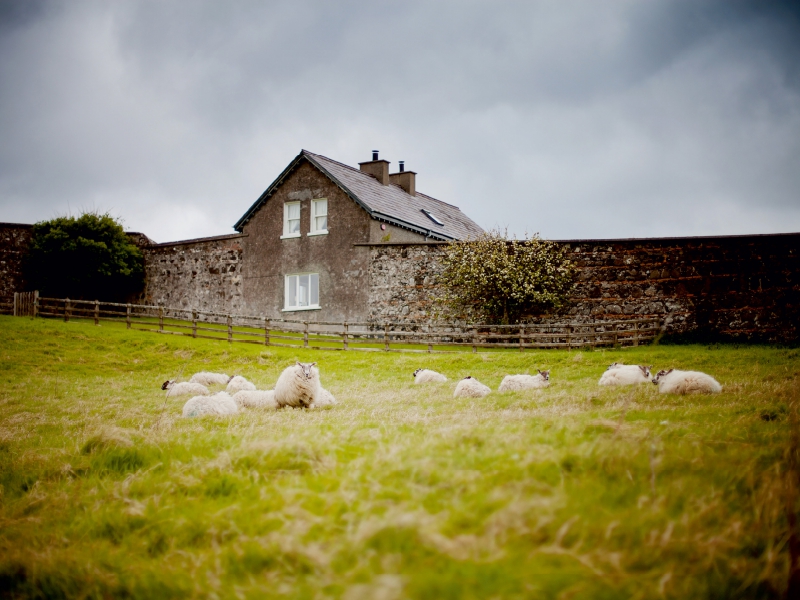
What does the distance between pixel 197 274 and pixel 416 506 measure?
3114 cm

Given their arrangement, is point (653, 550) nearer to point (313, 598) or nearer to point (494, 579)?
point (494, 579)

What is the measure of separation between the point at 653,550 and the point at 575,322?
20985 mm

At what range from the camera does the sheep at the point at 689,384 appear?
29.5 ft

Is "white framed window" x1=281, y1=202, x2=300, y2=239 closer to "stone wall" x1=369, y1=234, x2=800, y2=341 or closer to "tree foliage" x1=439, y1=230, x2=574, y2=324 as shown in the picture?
"tree foliage" x1=439, y1=230, x2=574, y2=324

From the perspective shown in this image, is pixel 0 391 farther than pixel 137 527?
Yes

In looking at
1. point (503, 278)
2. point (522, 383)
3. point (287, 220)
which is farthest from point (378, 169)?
point (522, 383)

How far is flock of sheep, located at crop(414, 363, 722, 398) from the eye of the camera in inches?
357

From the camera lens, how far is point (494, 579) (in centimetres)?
284

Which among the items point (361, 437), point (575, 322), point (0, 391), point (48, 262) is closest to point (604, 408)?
point (361, 437)

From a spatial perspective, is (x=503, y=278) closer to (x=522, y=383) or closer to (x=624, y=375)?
(x=522, y=383)

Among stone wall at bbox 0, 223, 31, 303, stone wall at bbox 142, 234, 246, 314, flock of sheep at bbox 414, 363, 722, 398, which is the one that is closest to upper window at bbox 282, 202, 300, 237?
stone wall at bbox 142, 234, 246, 314

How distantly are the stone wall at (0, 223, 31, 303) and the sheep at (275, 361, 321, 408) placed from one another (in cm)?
2899

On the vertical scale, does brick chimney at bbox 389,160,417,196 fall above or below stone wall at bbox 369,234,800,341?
above

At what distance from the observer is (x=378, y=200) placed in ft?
97.0
